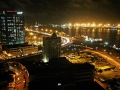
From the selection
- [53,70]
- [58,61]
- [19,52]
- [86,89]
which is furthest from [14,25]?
[86,89]

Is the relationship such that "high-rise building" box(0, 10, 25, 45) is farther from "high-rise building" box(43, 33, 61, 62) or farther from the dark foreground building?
the dark foreground building

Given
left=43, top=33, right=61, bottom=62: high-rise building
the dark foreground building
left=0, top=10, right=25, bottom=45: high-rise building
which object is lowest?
the dark foreground building

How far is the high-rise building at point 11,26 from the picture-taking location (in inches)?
1993

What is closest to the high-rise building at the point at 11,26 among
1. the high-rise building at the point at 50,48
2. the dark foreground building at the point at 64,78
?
the high-rise building at the point at 50,48

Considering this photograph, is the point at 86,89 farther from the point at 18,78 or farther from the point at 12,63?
the point at 12,63

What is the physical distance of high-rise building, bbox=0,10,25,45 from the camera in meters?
50.6

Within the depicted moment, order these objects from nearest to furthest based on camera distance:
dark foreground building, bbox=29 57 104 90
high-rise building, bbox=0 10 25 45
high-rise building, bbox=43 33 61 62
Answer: dark foreground building, bbox=29 57 104 90 → high-rise building, bbox=43 33 61 62 → high-rise building, bbox=0 10 25 45

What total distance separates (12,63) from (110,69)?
19.6 meters

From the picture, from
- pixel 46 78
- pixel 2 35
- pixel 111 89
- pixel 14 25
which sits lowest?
pixel 111 89

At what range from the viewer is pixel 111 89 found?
24.7 metres

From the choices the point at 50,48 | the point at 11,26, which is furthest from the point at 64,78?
the point at 11,26

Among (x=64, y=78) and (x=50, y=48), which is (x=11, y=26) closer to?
(x=50, y=48)

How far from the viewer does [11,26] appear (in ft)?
168

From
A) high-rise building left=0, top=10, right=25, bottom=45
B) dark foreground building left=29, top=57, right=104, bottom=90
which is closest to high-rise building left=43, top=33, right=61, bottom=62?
dark foreground building left=29, top=57, right=104, bottom=90
